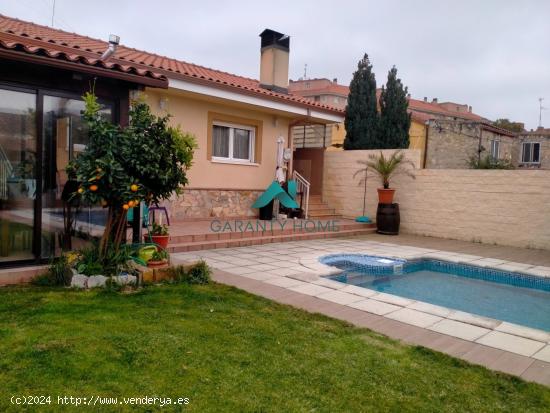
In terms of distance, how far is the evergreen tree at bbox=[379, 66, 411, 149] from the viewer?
15.7 m

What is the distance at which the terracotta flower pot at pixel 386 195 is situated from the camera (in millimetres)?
12172

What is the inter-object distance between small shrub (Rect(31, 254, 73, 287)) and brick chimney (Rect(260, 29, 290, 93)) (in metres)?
10.4

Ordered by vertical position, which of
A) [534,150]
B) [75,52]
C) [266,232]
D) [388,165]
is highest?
[534,150]

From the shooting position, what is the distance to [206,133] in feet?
37.4

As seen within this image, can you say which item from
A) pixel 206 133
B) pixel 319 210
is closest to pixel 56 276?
pixel 206 133

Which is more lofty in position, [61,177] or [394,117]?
[394,117]

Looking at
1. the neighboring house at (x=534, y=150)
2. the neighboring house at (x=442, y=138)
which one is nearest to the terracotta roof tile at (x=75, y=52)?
the neighboring house at (x=442, y=138)

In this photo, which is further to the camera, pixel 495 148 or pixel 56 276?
pixel 495 148

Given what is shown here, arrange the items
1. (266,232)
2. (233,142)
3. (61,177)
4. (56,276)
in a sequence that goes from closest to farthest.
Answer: (56,276) < (61,177) < (266,232) < (233,142)

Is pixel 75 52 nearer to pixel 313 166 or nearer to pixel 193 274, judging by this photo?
pixel 193 274

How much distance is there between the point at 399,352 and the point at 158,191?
11.2 ft

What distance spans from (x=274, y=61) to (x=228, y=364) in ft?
40.7

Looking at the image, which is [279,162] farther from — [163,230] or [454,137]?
[454,137]

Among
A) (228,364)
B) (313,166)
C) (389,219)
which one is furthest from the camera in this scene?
(313,166)
